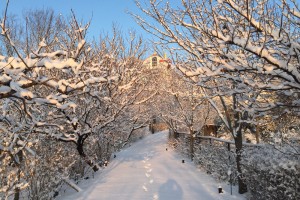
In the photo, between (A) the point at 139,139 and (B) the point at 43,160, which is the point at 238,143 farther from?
(A) the point at 139,139

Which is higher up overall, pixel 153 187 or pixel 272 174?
pixel 272 174

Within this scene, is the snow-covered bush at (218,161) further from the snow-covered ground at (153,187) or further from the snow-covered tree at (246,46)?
the snow-covered tree at (246,46)

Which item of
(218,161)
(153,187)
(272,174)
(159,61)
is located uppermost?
(159,61)

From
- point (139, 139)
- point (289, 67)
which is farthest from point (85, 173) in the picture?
point (139, 139)

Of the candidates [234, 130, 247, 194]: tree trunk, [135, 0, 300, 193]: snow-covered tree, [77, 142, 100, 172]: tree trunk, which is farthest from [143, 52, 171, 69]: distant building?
[77, 142, 100, 172]: tree trunk

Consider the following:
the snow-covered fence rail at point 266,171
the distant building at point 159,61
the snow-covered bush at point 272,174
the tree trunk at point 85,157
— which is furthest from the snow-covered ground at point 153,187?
the distant building at point 159,61

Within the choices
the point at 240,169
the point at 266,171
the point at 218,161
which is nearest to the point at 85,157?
the point at 218,161

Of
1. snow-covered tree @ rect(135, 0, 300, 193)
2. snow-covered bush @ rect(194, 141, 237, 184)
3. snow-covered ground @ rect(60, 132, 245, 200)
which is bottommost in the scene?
snow-covered ground @ rect(60, 132, 245, 200)

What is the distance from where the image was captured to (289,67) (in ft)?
12.4

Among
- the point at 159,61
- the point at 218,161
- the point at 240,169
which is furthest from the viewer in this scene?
the point at 218,161

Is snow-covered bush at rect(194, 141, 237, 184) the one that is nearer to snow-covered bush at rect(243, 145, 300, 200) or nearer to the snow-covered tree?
snow-covered bush at rect(243, 145, 300, 200)

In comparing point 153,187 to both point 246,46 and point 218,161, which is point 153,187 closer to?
point 218,161

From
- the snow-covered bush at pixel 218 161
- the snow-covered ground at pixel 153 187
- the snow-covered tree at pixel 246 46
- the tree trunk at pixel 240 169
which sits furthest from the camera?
the snow-covered bush at pixel 218 161

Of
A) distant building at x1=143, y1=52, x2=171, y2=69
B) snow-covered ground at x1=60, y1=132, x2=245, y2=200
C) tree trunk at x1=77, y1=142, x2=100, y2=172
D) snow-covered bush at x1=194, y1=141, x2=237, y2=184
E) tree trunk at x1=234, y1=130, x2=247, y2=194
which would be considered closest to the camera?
distant building at x1=143, y1=52, x2=171, y2=69
